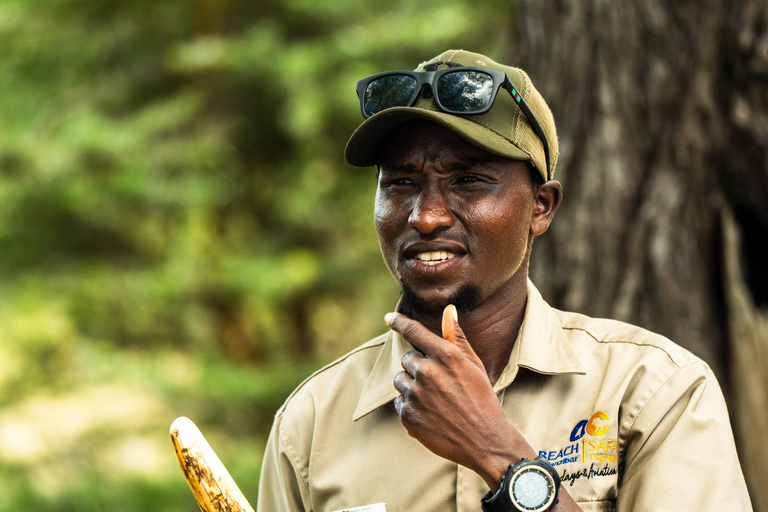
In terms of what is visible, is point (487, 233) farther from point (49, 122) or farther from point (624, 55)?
point (49, 122)

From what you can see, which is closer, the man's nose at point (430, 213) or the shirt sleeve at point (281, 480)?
the man's nose at point (430, 213)

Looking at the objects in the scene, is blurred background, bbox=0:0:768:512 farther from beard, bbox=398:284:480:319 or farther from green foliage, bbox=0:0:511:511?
beard, bbox=398:284:480:319

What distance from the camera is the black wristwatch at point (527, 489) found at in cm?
172

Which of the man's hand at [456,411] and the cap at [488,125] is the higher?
the cap at [488,125]

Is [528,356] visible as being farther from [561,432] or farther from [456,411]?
[456,411]

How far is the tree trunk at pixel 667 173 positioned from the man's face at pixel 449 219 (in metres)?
1.56

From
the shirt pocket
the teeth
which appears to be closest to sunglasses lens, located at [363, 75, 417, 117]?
the teeth

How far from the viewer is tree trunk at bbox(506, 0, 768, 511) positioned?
3459 mm

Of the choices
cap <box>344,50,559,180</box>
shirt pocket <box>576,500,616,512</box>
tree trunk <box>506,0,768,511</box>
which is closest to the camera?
shirt pocket <box>576,500,616,512</box>

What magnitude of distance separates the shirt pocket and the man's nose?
81 cm

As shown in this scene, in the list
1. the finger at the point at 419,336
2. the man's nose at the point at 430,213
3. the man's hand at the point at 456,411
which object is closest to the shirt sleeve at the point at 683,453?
the man's hand at the point at 456,411

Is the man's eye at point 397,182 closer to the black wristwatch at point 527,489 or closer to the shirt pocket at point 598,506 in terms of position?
the black wristwatch at point 527,489

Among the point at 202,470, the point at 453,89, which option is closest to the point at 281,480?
the point at 202,470

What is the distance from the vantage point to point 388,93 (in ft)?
7.40
